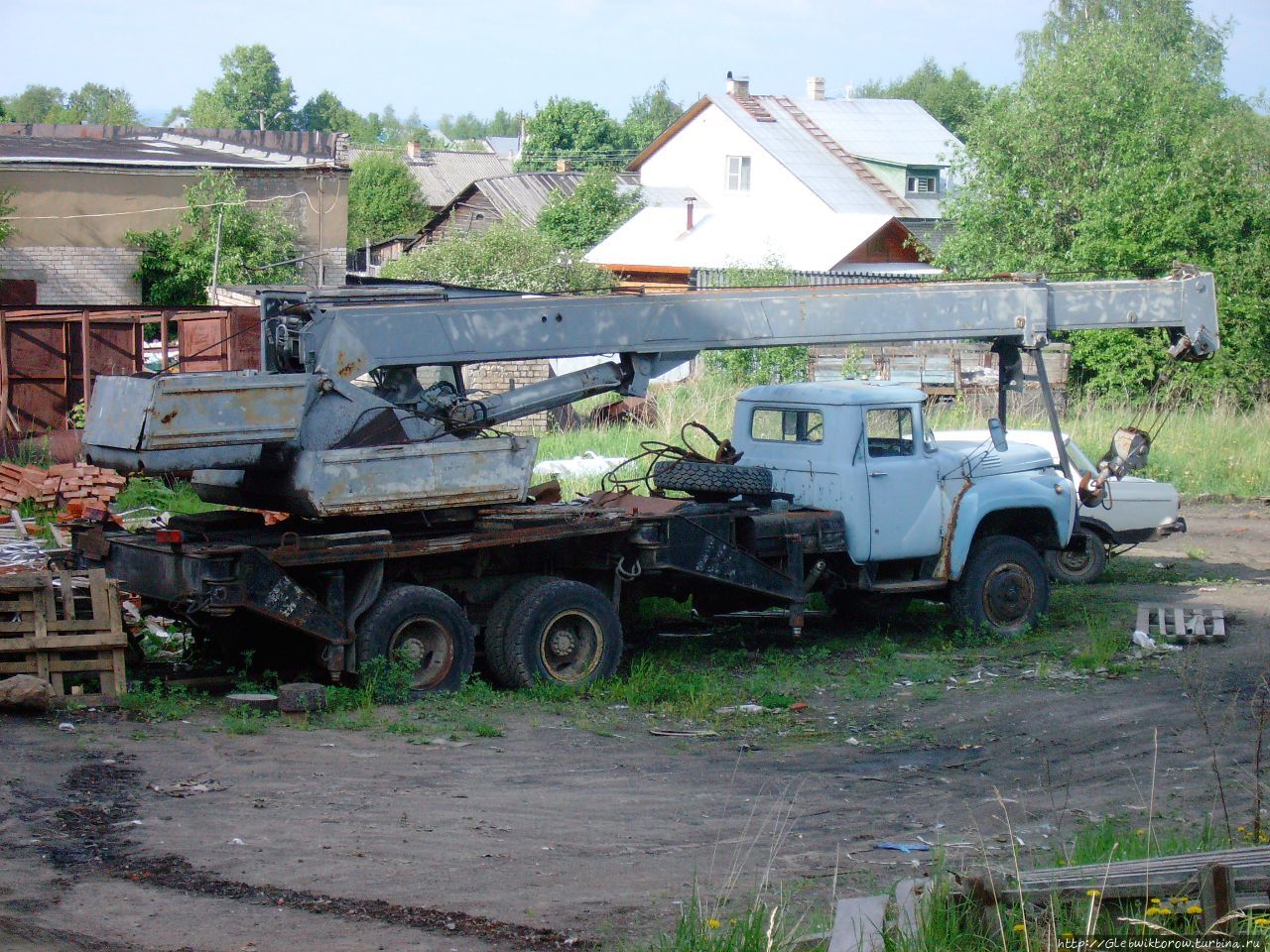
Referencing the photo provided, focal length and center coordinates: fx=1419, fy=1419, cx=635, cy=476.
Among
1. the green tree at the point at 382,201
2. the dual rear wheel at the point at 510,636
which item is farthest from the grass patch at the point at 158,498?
the green tree at the point at 382,201

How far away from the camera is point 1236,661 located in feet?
37.1

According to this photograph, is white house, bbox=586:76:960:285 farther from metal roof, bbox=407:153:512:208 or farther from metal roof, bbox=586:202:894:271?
metal roof, bbox=407:153:512:208

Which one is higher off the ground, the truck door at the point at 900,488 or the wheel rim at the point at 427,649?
the truck door at the point at 900,488

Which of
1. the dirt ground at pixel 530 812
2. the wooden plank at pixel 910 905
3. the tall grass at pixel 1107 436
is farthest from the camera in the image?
the tall grass at pixel 1107 436

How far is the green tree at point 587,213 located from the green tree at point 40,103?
107324 millimetres

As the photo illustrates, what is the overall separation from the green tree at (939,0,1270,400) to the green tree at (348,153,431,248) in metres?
35.1

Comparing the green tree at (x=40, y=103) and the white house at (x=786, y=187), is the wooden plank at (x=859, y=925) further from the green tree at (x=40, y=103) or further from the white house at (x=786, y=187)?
the green tree at (x=40, y=103)

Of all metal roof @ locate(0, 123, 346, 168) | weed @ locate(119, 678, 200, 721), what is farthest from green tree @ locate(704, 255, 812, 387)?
weed @ locate(119, 678, 200, 721)

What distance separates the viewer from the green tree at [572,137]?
7369 centimetres

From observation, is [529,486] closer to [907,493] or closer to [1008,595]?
[907,493]

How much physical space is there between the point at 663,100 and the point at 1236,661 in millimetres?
118457

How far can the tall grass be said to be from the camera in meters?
22.0

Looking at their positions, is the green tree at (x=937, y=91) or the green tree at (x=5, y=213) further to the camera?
the green tree at (x=937, y=91)

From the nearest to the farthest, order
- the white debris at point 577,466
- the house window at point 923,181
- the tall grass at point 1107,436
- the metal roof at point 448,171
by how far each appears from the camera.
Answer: the white debris at point 577,466 → the tall grass at point 1107,436 → the house window at point 923,181 → the metal roof at point 448,171
